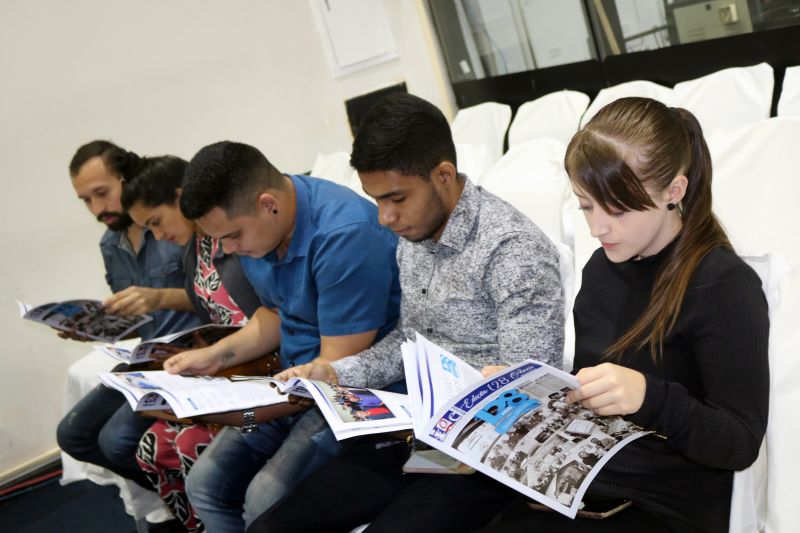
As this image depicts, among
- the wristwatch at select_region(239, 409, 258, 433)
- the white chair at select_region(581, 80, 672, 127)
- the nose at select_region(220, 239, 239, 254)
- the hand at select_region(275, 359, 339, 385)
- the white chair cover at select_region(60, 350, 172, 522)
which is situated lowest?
the white chair cover at select_region(60, 350, 172, 522)

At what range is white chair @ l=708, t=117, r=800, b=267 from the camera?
1.40m

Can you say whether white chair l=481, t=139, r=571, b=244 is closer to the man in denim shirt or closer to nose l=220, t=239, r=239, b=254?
nose l=220, t=239, r=239, b=254

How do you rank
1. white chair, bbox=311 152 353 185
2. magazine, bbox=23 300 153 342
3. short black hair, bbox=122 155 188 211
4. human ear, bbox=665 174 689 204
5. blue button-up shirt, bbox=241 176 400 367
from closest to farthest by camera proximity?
human ear, bbox=665 174 689 204
blue button-up shirt, bbox=241 176 400 367
magazine, bbox=23 300 153 342
short black hair, bbox=122 155 188 211
white chair, bbox=311 152 353 185

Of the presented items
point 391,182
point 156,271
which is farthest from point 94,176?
point 391,182

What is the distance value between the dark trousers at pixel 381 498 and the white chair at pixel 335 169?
5.21ft

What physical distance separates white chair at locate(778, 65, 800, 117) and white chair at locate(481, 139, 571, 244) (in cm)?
53

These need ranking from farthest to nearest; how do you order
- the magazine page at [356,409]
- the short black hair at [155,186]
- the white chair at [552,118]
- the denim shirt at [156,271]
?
the denim shirt at [156,271], the white chair at [552,118], the short black hair at [155,186], the magazine page at [356,409]

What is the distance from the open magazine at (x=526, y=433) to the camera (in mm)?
981

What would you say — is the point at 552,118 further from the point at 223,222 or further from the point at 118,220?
the point at 118,220

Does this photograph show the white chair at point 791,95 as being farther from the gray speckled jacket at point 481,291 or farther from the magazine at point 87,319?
the magazine at point 87,319

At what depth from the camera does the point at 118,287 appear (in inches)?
105

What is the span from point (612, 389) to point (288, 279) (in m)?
1.06

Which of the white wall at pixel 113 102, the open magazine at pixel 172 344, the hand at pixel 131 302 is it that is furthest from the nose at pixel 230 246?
the white wall at pixel 113 102

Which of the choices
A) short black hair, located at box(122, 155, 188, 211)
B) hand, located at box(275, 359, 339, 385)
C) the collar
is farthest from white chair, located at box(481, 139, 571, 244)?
short black hair, located at box(122, 155, 188, 211)
